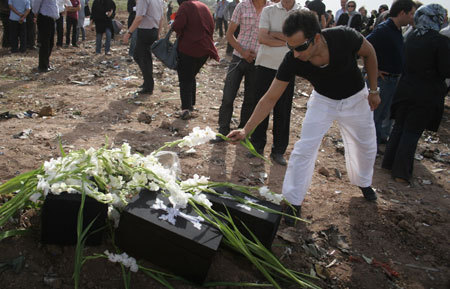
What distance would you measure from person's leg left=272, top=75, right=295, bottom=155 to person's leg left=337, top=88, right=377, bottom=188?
3.10 feet

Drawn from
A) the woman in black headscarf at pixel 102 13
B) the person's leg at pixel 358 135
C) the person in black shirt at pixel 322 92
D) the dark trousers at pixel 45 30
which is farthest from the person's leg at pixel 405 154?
the woman in black headscarf at pixel 102 13

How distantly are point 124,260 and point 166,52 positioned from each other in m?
3.74

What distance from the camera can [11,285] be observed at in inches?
75.2

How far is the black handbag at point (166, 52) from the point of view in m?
5.08

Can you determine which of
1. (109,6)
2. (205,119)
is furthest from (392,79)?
(109,6)

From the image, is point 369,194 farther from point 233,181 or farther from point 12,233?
point 12,233

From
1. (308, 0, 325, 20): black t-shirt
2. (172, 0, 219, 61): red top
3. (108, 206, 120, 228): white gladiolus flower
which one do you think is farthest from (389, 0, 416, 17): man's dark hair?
(108, 206, 120, 228): white gladiolus flower

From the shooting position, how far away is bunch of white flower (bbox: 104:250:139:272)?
1999mm

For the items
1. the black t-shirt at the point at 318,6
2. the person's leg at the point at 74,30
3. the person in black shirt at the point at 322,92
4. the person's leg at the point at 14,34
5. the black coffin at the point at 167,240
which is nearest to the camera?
the black coffin at the point at 167,240

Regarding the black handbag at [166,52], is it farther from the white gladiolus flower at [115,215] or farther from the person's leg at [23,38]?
the person's leg at [23,38]

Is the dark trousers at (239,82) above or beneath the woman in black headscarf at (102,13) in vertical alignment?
beneath

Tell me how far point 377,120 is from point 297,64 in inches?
102

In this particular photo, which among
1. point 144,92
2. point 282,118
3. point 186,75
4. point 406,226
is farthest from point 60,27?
point 406,226

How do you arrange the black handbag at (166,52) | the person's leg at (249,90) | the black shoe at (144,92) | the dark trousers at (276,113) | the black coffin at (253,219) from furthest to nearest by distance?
1. the black shoe at (144,92)
2. the black handbag at (166,52)
3. the person's leg at (249,90)
4. the dark trousers at (276,113)
5. the black coffin at (253,219)
